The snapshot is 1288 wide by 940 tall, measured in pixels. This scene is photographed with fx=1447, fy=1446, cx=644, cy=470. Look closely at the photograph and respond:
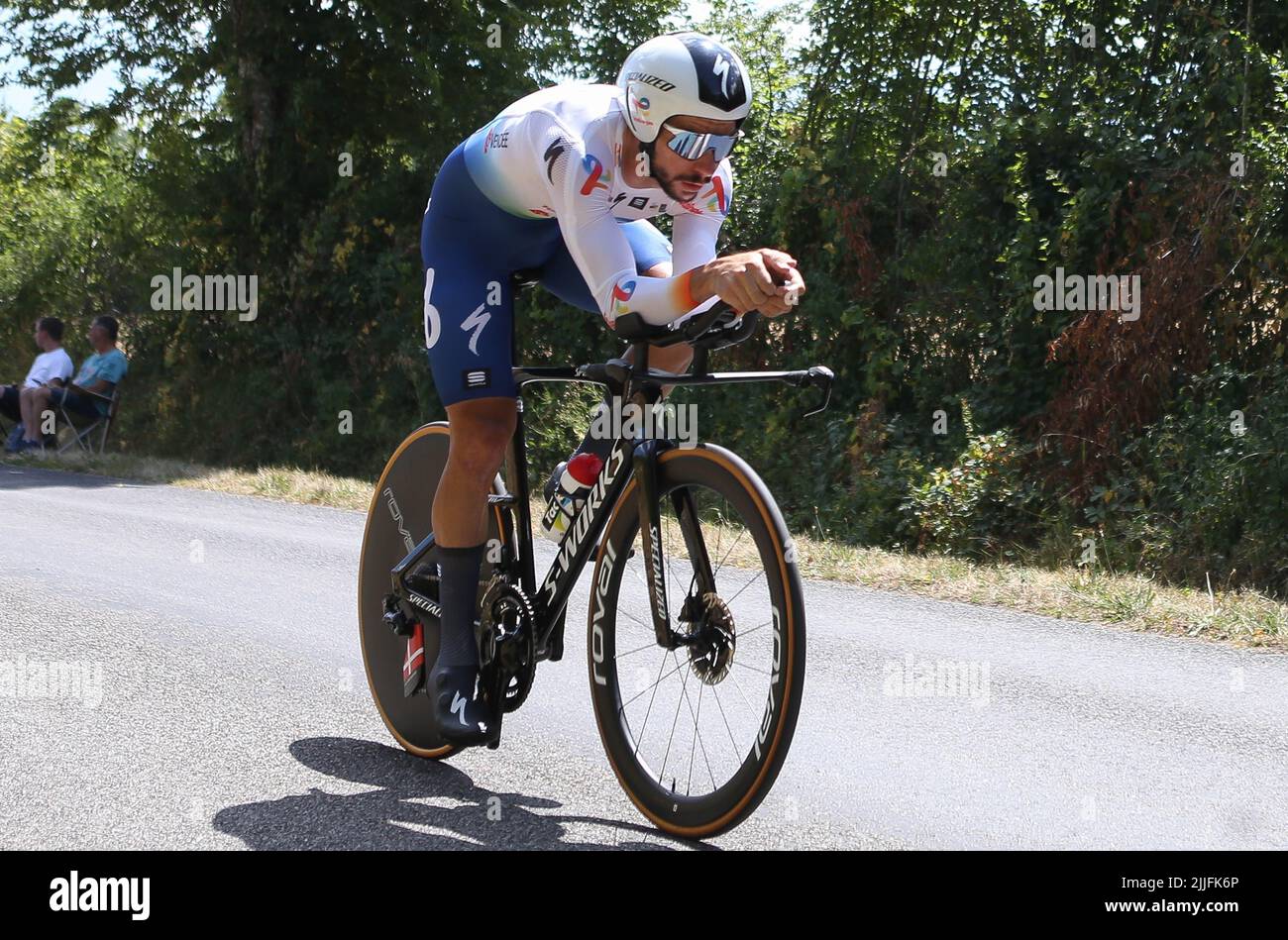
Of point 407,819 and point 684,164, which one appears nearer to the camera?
point 684,164

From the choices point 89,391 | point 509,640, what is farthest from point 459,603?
point 89,391

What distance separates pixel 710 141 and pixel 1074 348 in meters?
7.99

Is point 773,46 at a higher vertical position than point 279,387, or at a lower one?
higher

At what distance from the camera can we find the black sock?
4098 mm

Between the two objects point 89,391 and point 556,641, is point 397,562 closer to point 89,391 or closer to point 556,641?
point 556,641

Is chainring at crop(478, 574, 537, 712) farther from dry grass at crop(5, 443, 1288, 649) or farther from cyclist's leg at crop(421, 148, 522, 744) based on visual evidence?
dry grass at crop(5, 443, 1288, 649)

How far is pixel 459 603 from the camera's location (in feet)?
13.5

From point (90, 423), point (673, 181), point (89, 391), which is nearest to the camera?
point (673, 181)

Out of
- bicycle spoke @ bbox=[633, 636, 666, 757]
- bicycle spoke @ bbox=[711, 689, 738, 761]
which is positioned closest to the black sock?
bicycle spoke @ bbox=[633, 636, 666, 757]

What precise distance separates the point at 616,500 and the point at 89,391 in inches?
467

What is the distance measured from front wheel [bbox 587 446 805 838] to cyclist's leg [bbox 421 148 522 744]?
1.37ft

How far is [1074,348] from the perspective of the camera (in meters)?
11.0

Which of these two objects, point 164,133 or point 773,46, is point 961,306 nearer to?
point 773,46

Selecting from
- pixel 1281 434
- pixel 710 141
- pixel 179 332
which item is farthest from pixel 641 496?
A: pixel 179 332
